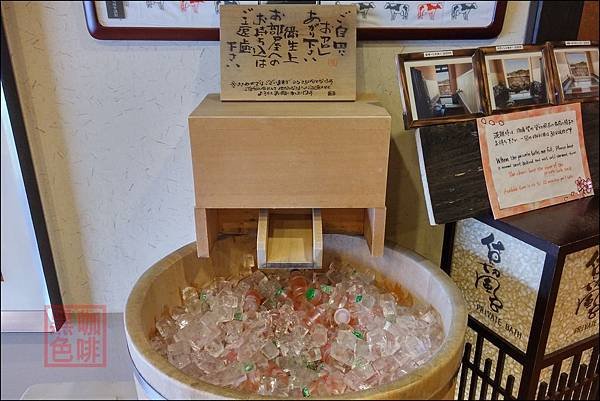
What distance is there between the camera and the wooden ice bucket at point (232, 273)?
2.75 ft

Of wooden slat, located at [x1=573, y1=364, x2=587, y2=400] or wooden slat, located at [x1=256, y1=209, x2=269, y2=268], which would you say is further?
wooden slat, located at [x1=573, y1=364, x2=587, y2=400]

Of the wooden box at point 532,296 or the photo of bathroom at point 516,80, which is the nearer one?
the wooden box at point 532,296

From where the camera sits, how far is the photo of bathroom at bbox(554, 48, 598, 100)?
4.29 feet

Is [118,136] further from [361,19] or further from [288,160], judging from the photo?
[361,19]

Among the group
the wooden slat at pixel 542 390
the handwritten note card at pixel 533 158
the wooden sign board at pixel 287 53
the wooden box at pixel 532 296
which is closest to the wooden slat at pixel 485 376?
the wooden box at pixel 532 296

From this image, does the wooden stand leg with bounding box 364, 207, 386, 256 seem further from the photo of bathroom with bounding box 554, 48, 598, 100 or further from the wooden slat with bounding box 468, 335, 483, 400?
the photo of bathroom with bounding box 554, 48, 598, 100

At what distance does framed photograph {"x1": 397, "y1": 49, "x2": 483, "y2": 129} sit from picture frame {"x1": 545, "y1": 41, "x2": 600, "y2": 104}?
0.81ft

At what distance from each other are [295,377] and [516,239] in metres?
0.59

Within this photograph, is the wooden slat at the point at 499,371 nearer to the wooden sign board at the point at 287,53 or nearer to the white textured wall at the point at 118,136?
the white textured wall at the point at 118,136

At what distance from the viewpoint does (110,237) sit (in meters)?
1.47

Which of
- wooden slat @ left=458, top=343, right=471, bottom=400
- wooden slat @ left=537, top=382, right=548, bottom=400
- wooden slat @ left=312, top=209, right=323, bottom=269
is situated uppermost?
wooden slat @ left=312, top=209, right=323, bottom=269

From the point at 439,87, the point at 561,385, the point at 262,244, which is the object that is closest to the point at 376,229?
the point at 262,244

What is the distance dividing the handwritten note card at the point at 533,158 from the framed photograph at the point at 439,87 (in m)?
0.06

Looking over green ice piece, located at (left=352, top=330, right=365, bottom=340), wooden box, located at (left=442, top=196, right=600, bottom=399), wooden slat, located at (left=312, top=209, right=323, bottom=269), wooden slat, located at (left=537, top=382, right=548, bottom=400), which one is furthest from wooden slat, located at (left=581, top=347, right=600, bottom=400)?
wooden slat, located at (left=312, top=209, right=323, bottom=269)
